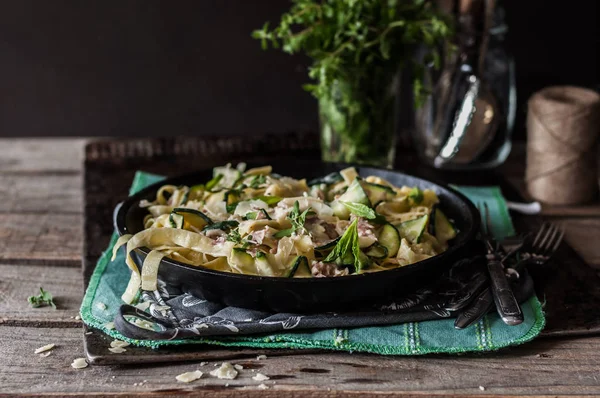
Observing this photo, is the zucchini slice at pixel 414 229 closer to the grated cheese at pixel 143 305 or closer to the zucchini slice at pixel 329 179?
the zucchini slice at pixel 329 179

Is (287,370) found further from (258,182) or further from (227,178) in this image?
(227,178)

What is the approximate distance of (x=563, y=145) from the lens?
3.02 meters

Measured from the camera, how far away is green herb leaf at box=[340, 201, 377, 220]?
2.20m

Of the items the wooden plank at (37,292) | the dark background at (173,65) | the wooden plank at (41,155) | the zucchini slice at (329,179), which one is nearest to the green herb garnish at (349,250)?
the zucchini slice at (329,179)

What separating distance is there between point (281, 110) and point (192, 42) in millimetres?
552

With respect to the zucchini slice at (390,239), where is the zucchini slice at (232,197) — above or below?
above

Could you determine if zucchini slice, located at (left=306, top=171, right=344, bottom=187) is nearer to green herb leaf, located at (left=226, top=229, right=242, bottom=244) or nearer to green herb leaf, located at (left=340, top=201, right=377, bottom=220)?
green herb leaf, located at (left=340, top=201, right=377, bottom=220)

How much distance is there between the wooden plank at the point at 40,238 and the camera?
259 cm

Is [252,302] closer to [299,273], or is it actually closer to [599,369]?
[299,273]

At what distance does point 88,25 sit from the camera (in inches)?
148

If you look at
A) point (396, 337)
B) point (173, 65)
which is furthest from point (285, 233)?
point (173, 65)

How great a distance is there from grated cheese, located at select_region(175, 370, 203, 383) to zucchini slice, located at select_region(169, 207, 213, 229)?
0.51 m

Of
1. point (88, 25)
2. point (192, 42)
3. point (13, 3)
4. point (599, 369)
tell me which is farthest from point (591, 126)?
point (13, 3)

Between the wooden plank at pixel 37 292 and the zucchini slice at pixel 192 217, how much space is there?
0.39 meters
